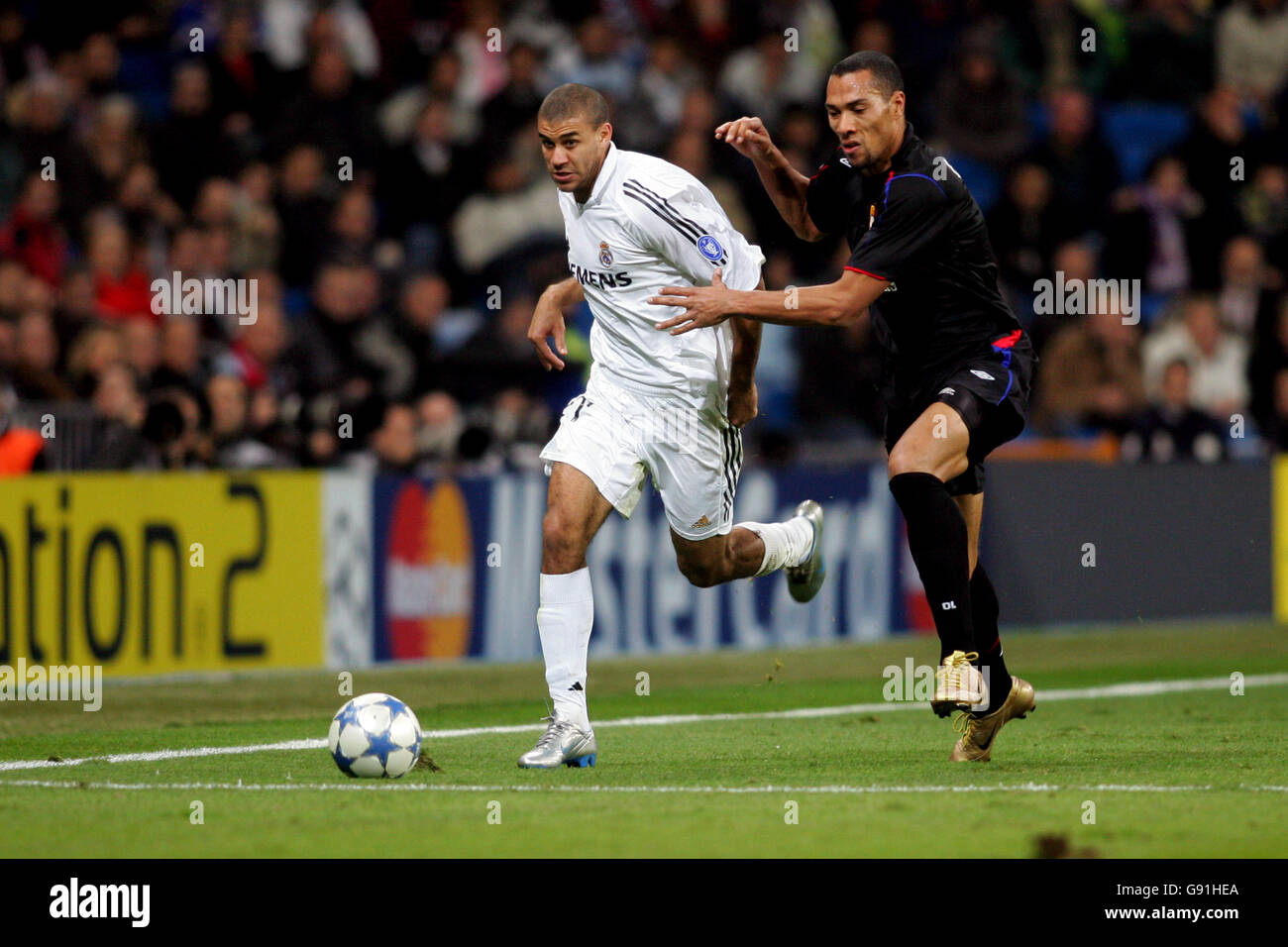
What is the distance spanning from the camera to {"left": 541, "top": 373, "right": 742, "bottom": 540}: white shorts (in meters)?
7.94

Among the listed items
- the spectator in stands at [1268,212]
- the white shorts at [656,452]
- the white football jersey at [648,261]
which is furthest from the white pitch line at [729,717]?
the spectator in stands at [1268,212]

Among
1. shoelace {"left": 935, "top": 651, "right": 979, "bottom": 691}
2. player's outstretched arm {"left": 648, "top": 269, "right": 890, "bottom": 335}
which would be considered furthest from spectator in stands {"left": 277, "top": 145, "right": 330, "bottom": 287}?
Answer: shoelace {"left": 935, "top": 651, "right": 979, "bottom": 691}

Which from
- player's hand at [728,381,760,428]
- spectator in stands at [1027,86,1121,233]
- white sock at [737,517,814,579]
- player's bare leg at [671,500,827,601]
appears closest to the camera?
player's hand at [728,381,760,428]

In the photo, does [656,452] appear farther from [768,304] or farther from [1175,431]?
[1175,431]

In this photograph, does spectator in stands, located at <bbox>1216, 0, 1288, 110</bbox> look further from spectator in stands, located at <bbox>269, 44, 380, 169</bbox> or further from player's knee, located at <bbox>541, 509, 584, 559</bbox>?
player's knee, located at <bbox>541, 509, 584, 559</bbox>

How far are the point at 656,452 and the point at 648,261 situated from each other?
71cm

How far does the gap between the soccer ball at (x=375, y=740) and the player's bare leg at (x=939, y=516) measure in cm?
184

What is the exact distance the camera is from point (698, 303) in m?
7.39

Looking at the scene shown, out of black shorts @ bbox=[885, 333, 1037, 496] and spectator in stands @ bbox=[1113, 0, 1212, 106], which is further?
spectator in stands @ bbox=[1113, 0, 1212, 106]

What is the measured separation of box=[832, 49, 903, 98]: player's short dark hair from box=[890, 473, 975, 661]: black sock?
4.45ft

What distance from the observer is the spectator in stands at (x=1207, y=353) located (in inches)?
706

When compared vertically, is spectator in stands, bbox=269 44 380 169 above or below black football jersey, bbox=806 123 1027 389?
above

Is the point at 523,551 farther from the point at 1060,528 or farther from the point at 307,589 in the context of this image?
the point at 1060,528

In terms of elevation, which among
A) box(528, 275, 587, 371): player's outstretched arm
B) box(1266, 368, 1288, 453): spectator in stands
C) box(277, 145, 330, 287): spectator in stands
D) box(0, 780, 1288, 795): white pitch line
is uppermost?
box(277, 145, 330, 287): spectator in stands
